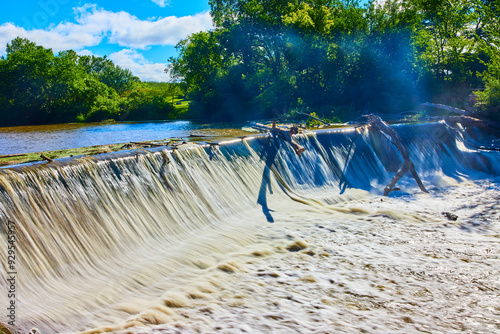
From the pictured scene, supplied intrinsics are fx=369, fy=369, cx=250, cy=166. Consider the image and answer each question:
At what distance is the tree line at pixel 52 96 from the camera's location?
121ft

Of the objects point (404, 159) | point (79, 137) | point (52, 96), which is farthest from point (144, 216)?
point (52, 96)

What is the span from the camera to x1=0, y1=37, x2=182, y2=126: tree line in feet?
121

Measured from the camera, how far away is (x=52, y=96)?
38.2m

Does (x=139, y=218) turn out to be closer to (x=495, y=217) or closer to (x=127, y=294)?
(x=127, y=294)

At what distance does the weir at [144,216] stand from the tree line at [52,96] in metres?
30.0

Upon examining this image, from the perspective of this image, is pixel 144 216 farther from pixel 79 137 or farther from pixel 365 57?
pixel 365 57

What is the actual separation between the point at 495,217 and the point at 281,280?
605 centimetres

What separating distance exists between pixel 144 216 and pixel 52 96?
3679cm

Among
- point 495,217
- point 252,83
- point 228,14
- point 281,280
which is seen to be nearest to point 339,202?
point 495,217

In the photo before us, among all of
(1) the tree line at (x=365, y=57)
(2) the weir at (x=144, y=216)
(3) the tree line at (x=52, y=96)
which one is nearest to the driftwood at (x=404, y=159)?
(2) the weir at (x=144, y=216)

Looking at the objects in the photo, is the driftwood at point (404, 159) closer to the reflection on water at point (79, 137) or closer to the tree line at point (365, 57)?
the reflection on water at point (79, 137)

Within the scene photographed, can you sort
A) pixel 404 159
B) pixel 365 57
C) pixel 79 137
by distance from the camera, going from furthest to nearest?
pixel 365 57, pixel 79 137, pixel 404 159

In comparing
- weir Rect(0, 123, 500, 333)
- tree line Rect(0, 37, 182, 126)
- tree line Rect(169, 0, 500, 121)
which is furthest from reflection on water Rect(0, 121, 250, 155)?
tree line Rect(0, 37, 182, 126)

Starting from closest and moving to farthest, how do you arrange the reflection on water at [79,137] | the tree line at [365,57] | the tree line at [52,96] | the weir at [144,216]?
the weir at [144,216], the reflection on water at [79,137], the tree line at [365,57], the tree line at [52,96]
